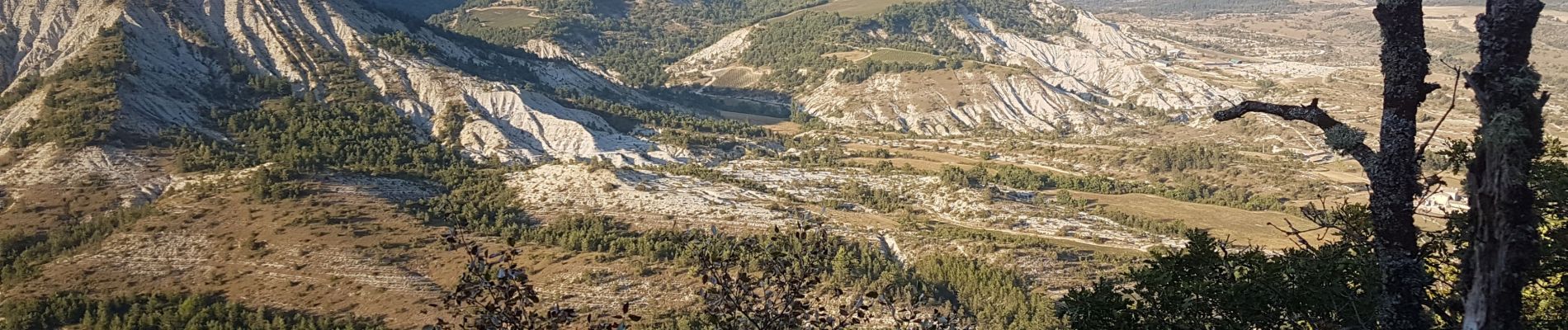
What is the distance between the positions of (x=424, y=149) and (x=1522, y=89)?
5361cm

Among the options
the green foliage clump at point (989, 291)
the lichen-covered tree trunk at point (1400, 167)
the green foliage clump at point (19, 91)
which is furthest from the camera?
the green foliage clump at point (19, 91)

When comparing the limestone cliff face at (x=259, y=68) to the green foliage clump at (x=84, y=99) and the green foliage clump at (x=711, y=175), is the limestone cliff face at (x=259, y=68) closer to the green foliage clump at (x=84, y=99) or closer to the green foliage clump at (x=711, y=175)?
the green foliage clump at (x=84, y=99)

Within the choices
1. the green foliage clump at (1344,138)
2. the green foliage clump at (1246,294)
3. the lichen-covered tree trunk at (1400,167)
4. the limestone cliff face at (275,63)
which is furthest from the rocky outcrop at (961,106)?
the lichen-covered tree trunk at (1400,167)

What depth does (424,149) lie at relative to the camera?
1994 inches

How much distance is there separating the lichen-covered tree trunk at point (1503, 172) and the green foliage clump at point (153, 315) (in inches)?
1042

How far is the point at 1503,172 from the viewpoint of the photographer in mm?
5160

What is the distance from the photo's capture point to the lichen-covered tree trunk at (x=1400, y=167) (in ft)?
19.7

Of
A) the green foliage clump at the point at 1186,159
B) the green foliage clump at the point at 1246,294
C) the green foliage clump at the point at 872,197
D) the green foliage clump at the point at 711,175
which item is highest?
the green foliage clump at the point at 1246,294

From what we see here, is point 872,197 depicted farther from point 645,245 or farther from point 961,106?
point 961,106

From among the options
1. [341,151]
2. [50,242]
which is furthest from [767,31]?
[50,242]

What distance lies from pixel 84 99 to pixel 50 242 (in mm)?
17116

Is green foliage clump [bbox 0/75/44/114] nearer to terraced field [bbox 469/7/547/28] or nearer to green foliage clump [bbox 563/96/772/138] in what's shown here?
green foliage clump [bbox 563/96/772/138]

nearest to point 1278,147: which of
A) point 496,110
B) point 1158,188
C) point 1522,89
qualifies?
point 1158,188

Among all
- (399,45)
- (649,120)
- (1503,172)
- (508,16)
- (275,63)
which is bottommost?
(649,120)
